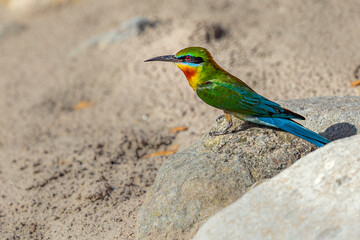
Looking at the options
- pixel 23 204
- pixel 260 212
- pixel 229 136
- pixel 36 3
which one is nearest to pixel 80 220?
pixel 23 204

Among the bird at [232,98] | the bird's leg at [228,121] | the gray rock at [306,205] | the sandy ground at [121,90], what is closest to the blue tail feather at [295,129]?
the bird at [232,98]

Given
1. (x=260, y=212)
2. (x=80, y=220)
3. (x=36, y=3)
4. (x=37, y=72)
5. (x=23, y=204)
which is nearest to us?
(x=260, y=212)

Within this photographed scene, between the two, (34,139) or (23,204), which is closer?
(23,204)

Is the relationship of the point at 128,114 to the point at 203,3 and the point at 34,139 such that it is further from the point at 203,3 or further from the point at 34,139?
the point at 203,3

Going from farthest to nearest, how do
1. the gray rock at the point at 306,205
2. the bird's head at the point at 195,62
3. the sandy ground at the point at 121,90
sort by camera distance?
the sandy ground at the point at 121,90
the bird's head at the point at 195,62
the gray rock at the point at 306,205

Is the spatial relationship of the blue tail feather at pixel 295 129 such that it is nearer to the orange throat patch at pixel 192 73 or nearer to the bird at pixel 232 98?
the bird at pixel 232 98

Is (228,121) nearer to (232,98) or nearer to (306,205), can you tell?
(232,98)

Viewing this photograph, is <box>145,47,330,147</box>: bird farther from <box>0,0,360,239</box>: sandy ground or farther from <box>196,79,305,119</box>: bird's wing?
<box>0,0,360,239</box>: sandy ground
